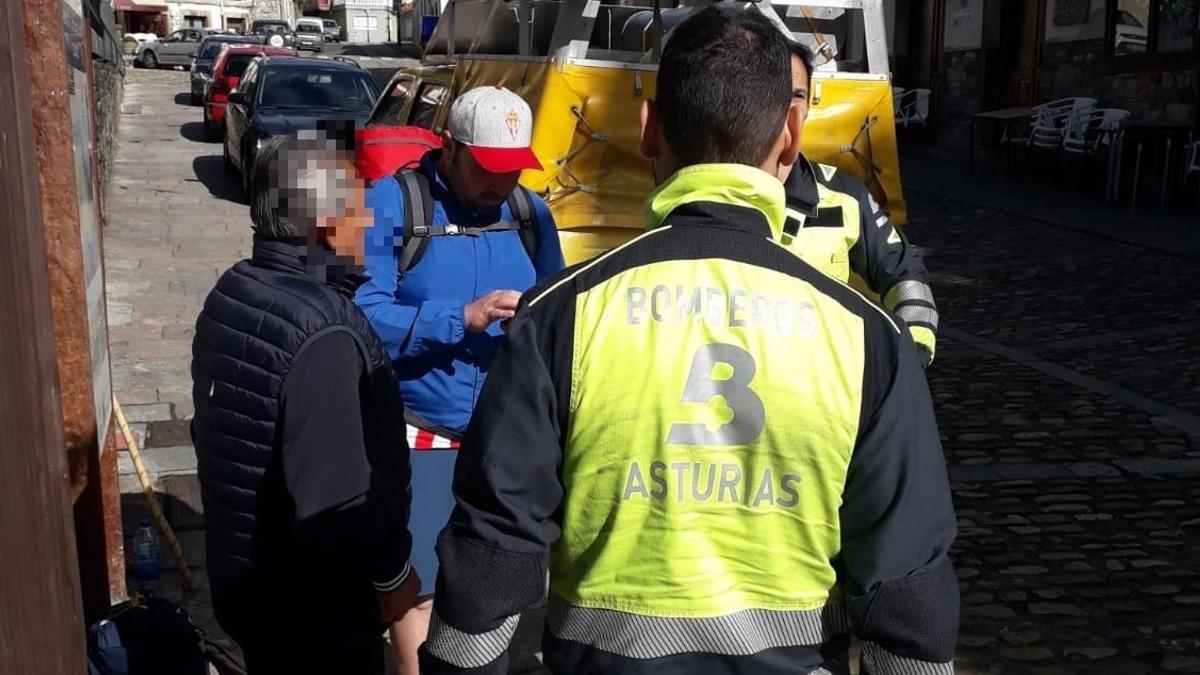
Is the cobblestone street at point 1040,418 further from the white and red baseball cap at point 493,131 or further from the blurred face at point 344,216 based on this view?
the blurred face at point 344,216

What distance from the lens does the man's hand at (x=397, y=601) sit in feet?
9.05

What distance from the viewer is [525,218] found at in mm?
3600

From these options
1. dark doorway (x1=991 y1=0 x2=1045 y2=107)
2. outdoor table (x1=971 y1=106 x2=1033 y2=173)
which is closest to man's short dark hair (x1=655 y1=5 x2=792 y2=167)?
outdoor table (x1=971 y1=106 x2=1033 y2=173)

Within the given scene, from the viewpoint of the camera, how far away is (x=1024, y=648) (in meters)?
4.36

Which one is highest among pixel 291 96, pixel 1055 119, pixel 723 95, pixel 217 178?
pixel 723 95

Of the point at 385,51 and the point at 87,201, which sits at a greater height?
the point at 87,201

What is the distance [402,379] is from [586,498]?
177cm

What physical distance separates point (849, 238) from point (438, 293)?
44.1 inches

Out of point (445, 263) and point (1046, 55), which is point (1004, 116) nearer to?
point (1046, 55)

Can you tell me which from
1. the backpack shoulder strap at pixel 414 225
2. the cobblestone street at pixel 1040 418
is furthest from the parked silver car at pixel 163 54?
the backpack shoulder strap at pixel 414 225

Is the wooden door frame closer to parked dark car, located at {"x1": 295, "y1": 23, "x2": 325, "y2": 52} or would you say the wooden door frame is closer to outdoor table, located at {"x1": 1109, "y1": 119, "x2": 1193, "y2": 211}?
outdoor table, located at {"x1": 1109, "y1": 119, "x2": 1193, "y2": 211}

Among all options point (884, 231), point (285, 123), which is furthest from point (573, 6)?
point (285, 123)

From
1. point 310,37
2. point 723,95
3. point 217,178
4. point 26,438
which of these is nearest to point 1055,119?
point 217,178

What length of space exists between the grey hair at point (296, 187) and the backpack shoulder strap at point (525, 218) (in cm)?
100
